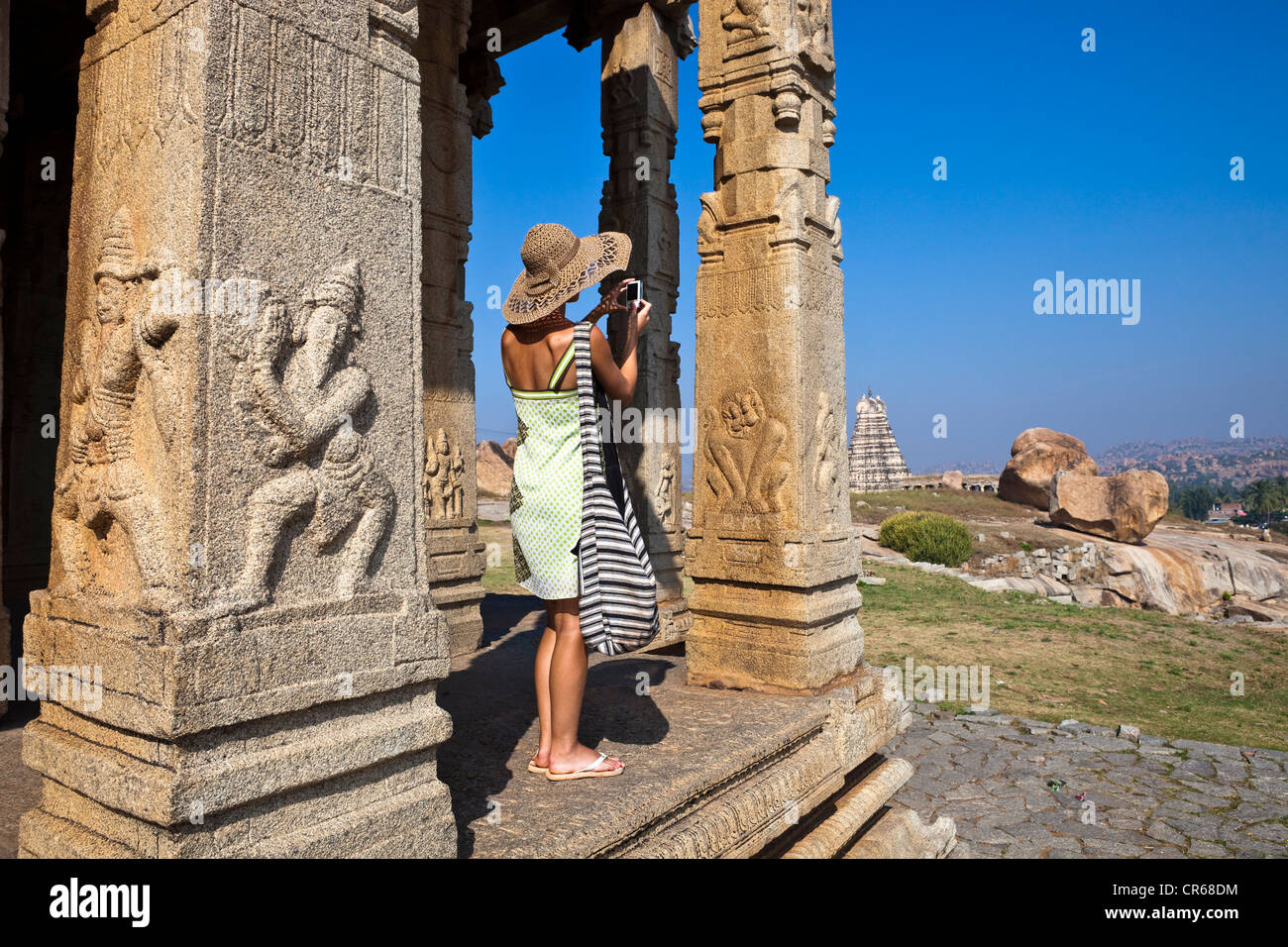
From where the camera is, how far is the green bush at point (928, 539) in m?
19.2

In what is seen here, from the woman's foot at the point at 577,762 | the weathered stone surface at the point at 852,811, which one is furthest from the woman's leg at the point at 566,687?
the weathered stone surface at the point at 852,811

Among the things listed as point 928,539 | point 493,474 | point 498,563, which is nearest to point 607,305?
point 498,563

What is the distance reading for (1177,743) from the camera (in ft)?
21.5

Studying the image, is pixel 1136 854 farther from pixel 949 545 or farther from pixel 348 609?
pixel 949 545

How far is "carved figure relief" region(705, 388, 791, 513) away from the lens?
4629mm

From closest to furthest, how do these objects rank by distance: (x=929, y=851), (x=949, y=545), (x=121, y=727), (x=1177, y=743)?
(x=121, y=727) < (x=929, y=851) < (x=1177, y=743) < (x=949, y=545)

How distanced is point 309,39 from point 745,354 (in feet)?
9.92

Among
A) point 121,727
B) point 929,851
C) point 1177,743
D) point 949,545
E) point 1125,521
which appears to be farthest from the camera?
point 1125,521

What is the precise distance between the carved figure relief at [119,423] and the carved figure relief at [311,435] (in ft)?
0.53

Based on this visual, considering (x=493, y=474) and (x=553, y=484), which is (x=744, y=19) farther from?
(x=493, y=474)

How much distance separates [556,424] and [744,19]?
3.14m

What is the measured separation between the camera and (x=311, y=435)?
6.54 feet

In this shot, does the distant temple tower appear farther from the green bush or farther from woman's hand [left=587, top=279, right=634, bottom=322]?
woman's hand [left=587, top=279, right=634, bottom=322]

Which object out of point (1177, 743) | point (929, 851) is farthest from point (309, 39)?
point (1177, 743)
